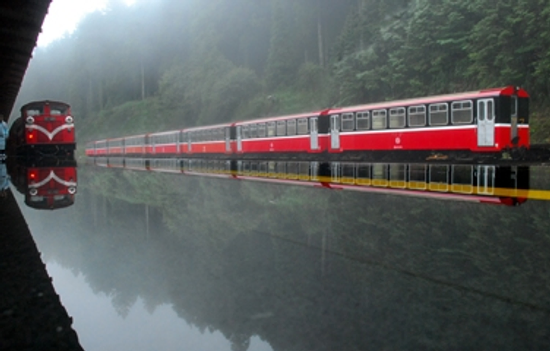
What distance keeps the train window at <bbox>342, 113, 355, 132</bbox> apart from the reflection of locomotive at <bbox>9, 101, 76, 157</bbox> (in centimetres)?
1462

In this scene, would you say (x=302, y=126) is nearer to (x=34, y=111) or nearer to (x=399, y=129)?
(x=399, y=129)

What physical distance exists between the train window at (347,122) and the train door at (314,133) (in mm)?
2245

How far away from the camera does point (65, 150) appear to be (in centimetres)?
2936

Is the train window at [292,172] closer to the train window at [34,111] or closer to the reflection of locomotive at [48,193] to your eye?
the reflection of locomotive at [48,193]

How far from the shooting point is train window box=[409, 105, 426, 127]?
2272 centimetres

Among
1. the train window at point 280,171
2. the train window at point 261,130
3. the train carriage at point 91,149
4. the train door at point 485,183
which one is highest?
the train window at point 261,130

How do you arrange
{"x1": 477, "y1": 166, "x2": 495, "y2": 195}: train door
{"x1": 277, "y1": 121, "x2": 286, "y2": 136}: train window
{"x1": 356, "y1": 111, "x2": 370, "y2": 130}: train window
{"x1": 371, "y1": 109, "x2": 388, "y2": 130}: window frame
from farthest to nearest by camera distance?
{"x1": 277, "y1": 121, "x2": 286, "y2": 136}: train window < {"x1": 356, "y1": 111, "x2": 370, "y2": 130}: train window < {"x1": 371, "y1": 109, "x2": 388, "y2": 130}: window frame < {"x1": 477, "y1": 166, "x2": 495, "y2": 195}: train door

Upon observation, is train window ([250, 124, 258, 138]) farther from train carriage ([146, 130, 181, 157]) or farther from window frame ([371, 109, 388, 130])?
train carriage ([146, 130, 181, 157])

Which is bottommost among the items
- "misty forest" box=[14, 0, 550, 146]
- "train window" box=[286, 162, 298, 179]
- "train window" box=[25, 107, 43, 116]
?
"train window" box=[286, 162, 298, 179]

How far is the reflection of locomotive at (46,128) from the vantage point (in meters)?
27.3

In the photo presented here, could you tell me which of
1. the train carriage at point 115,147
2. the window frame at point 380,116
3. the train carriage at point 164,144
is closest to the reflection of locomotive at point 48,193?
the window frame at point 380,116

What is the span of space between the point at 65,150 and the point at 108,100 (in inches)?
3988

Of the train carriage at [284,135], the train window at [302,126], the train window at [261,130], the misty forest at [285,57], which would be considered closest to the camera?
the train carriage at [284,135]

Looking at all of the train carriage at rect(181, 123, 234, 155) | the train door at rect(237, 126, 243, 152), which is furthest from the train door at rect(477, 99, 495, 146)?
the train carriage at rect(181, 123, 234, 155)
